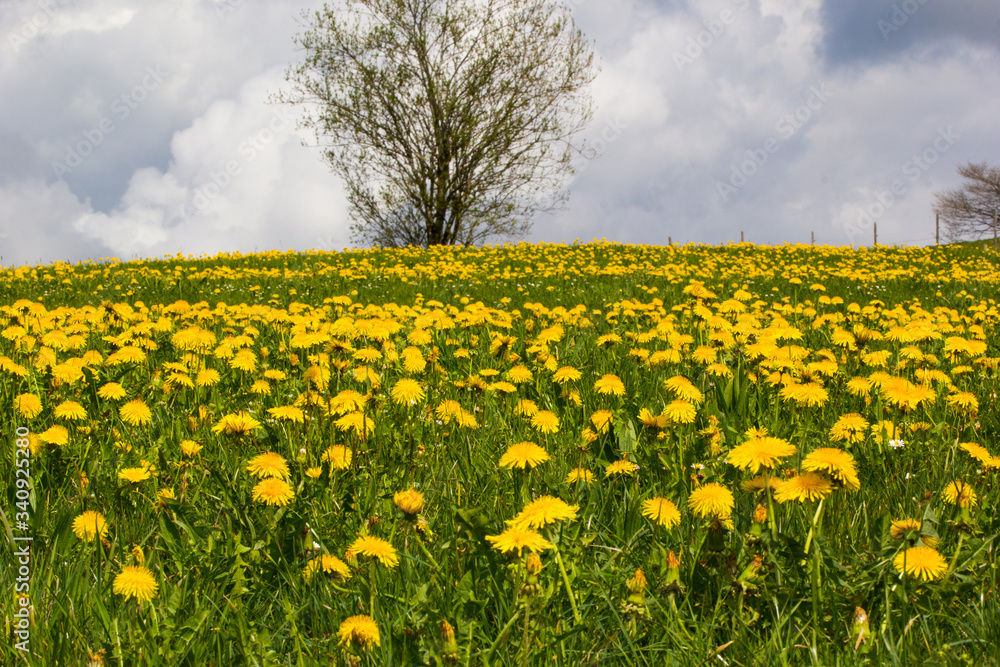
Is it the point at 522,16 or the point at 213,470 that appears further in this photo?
the point at 522,16

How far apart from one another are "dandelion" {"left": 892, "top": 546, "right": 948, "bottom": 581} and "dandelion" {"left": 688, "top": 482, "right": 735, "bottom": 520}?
1.13 ft

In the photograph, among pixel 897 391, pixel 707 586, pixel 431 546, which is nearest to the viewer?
pixel 707 586

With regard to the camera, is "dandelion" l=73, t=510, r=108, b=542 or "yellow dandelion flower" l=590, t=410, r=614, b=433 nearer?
"dandelion" l=73, t=510, r=108, b=542

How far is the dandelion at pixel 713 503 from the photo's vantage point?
141 cm

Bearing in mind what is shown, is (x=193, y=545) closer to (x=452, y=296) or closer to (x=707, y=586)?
(x=707, y=586)

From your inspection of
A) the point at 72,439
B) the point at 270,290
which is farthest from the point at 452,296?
the point at 72,439

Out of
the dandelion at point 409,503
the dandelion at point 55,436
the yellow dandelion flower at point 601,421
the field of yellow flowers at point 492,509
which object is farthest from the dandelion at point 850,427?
the dandelion at point 55,436

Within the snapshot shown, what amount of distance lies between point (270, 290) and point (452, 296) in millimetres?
2104

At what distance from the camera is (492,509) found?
173cm

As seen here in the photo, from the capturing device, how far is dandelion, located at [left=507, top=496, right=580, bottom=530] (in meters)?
1.20

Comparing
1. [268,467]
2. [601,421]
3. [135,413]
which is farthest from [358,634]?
[135,413]

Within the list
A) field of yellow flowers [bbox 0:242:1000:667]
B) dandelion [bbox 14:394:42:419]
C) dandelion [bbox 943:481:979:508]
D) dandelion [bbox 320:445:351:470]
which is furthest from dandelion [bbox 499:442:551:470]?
dandelion [bbox 14:394:42:419]

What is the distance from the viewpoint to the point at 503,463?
152 centimetres

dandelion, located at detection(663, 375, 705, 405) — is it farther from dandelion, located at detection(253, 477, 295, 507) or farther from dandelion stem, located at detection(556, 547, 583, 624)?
dandelion, located at detection(253, 477, 295, 507)
